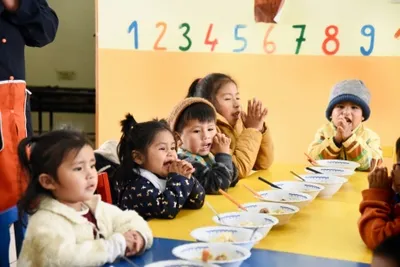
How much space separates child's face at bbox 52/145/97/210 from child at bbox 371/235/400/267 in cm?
70

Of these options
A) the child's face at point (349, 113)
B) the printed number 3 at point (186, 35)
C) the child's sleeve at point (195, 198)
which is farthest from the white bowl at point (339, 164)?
the printed number 3 at point (186, 35)

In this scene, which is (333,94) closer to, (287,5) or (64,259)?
(287,5)

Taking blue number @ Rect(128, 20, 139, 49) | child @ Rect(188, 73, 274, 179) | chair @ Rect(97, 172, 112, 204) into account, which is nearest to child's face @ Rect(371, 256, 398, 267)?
chair @ Rect(97, 172, 112, 204)

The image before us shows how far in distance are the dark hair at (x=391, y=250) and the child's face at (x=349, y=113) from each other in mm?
1991

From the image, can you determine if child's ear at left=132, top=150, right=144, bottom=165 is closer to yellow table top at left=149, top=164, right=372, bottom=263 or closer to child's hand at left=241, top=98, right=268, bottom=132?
yellow table top at left=149, top=164, right=372, bottom=263

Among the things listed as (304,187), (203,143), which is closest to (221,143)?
(203,143)

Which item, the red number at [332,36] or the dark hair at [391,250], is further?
the red number at [332,36]

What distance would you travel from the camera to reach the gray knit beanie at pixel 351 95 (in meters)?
3.05

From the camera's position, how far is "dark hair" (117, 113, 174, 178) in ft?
6.34

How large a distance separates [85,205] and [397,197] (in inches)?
32.2

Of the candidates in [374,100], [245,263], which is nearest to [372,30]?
[374,100]

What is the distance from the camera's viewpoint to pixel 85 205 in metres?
1.50

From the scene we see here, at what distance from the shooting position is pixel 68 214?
1.40m

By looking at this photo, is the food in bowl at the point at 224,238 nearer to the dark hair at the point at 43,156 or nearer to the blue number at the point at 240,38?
the dark hair at the point at 43,156
